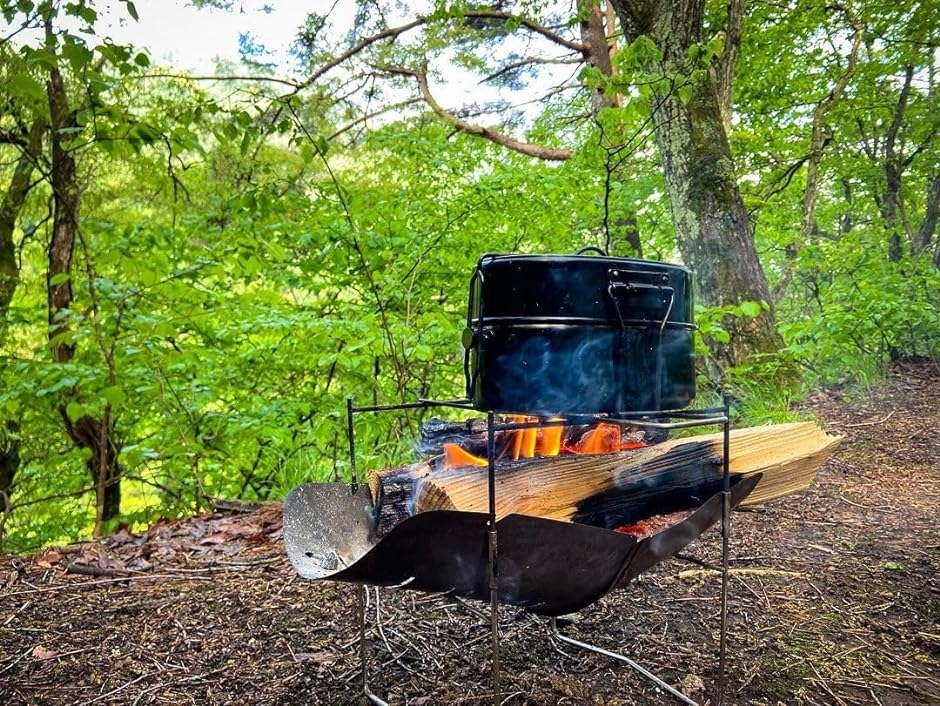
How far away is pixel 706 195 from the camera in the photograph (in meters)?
4.57

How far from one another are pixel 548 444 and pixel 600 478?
197mm

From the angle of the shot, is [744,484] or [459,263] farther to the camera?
[459,263]

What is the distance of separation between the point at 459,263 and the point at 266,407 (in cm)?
220

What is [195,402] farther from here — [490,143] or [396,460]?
[490,143]

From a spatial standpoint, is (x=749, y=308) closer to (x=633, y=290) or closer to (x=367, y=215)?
(x=633, y=290)

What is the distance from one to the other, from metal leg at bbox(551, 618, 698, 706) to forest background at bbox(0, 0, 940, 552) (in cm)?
250

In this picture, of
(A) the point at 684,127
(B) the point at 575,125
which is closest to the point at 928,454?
(A) the point at 684,127

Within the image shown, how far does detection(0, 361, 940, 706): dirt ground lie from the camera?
1.69 meters

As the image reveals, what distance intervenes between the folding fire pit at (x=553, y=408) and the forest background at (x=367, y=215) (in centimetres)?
200

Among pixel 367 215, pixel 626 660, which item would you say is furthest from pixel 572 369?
pixel 367 215

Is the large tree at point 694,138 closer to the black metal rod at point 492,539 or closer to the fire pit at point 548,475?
the fire pit at point 548,475

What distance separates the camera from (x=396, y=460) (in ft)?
13.6

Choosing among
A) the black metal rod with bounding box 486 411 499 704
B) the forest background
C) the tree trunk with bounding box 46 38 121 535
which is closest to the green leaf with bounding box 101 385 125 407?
the forest background

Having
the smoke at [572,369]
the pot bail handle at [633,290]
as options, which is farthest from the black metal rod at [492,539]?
the pot bail handle at [633,290]
